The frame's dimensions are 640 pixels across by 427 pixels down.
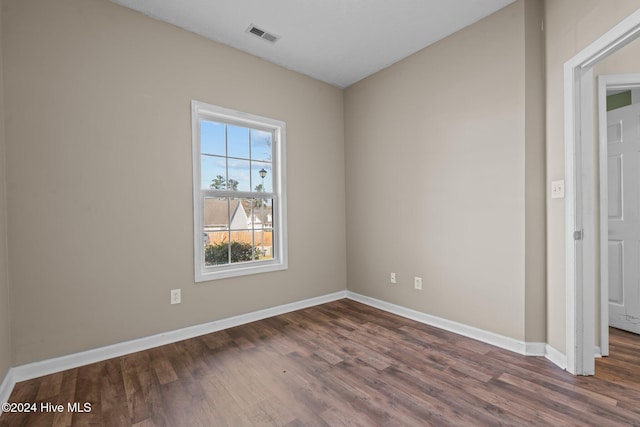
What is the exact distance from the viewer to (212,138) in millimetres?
2973

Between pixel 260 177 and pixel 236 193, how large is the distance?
359mm

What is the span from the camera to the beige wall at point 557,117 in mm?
1959

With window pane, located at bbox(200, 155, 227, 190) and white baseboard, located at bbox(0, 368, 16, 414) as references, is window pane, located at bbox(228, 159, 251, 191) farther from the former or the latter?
white baseboard, located at bbox(0, 368, 16, 414)

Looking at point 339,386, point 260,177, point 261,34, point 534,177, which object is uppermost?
point 261,34

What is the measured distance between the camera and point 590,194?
1989 mm

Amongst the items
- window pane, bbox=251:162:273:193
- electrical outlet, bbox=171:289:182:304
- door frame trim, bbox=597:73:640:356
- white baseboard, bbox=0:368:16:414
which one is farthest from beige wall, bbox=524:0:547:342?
white baseboard, bbox=0:368:16:414

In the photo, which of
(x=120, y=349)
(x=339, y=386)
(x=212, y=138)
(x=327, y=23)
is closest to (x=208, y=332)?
(x=120, y=349)

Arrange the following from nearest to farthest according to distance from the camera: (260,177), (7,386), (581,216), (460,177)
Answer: (7,386), (581,216), (460,177), (260,177)

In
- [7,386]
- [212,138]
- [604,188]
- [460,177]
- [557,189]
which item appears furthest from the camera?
[212,138]

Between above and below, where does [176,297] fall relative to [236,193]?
below

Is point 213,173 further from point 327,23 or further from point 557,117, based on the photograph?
point 557,117

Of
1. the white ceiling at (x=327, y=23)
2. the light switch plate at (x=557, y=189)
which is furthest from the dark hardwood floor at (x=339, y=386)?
the white ceiling at (x=327, y=23)

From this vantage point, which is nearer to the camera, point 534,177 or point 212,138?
point 534,177

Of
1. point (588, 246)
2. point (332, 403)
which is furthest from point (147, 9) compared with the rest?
point (588, 246)
